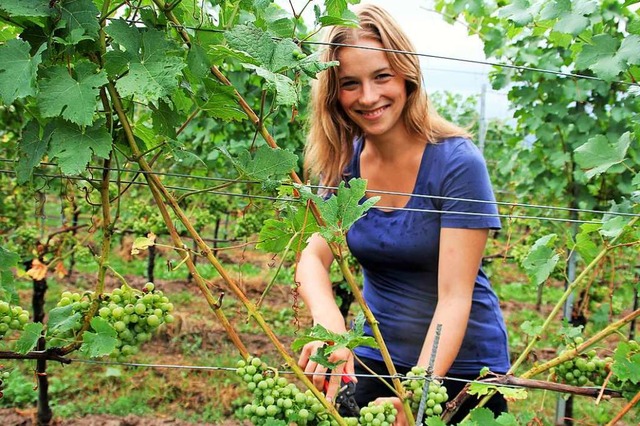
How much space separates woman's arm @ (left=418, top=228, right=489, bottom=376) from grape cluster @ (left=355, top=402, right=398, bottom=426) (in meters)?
0.44

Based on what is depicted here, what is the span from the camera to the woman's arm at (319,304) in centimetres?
Answer: 159

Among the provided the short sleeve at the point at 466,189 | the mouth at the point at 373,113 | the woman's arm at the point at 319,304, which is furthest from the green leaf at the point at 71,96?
the short sleeve at the point at 466,189

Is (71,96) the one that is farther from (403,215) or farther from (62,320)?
(403,215)

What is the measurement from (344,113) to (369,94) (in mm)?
290

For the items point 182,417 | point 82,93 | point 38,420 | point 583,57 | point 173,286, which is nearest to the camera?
point 82,93

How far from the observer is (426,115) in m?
2.05

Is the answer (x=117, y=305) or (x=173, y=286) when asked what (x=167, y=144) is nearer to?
(x=117, y=305)

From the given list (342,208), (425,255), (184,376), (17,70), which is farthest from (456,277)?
(184,376)

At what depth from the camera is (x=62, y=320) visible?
1354 mm

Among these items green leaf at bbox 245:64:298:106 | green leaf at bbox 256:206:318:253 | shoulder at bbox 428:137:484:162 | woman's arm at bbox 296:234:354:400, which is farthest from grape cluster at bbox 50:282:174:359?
shoulder at bbox 428:137:484:162

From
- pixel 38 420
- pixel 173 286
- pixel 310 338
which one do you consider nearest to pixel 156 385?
pixel 38 420

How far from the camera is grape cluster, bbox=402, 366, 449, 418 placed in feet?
4.58

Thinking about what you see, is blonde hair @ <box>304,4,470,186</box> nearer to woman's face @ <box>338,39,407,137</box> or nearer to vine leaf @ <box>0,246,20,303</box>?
woman's face @ <box>338,39,407,137</box>

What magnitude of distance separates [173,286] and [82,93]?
21.0 ft
